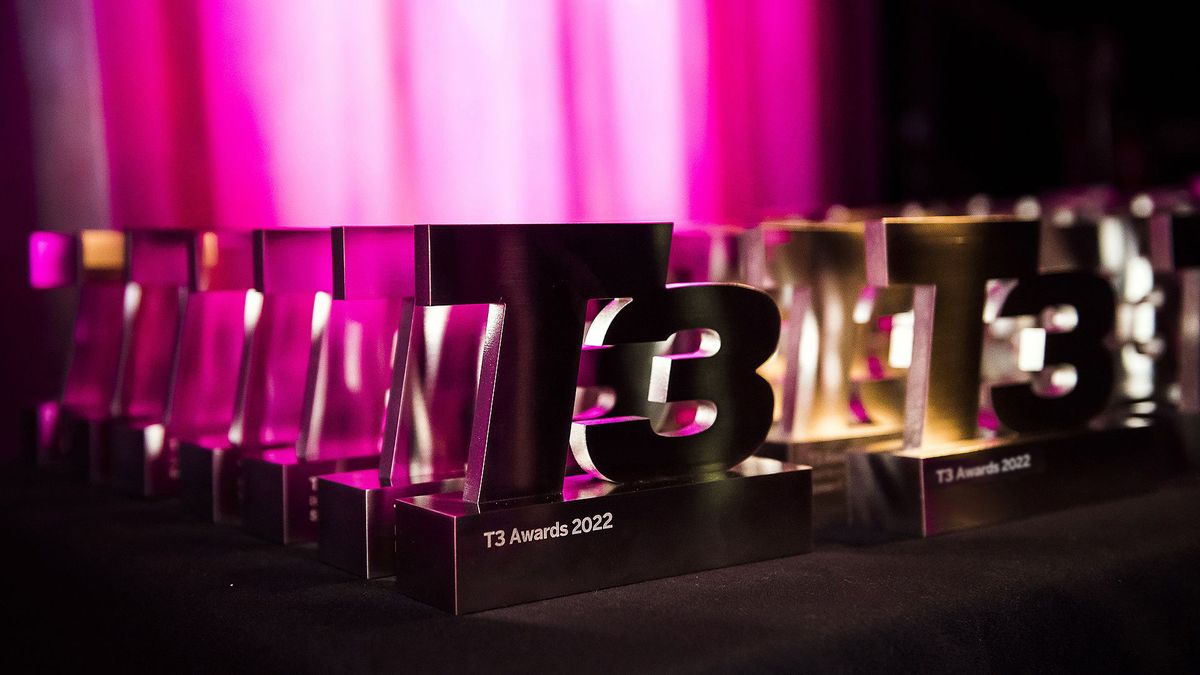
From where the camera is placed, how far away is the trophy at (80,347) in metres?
1.69

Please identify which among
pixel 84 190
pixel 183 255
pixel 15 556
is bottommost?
pixel 15 556

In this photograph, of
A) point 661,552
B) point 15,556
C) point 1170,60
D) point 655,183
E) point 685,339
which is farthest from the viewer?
point 1170,60

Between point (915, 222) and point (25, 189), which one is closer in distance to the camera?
point (915, 222)

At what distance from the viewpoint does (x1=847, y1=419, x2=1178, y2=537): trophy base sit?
134 cm

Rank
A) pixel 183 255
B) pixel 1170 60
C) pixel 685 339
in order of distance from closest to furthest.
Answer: pixel 685 339
pixel 183 255
pixel 1170 60

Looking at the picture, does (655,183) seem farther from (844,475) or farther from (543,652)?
(543,652)

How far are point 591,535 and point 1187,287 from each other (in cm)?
112

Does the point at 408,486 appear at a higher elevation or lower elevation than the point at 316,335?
lower

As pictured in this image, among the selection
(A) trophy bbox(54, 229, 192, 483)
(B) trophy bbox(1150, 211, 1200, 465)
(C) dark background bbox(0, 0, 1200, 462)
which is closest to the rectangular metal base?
(A) trophy bbox(54, 229, 192, 483)

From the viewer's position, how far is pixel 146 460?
1562mm

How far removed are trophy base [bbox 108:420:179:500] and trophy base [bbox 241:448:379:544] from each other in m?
0.27

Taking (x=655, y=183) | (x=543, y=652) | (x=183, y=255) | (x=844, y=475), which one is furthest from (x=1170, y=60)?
(x=543, y=652)

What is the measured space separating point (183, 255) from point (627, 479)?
2.87 feet

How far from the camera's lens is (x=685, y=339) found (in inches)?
60.0
